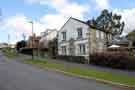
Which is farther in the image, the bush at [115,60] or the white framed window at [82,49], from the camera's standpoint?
the white framed window at [82,49]

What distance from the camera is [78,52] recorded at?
3950 cm

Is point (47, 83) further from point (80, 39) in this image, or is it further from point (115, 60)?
point (80, 39)

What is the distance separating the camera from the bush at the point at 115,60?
25.1 m

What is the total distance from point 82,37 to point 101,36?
4.48 metres

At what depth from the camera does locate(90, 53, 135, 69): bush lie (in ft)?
82.3

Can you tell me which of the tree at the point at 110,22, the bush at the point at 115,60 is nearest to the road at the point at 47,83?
the bush at the point at 115,60

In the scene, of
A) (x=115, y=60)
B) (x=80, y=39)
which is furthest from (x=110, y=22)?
(x=115, y=60)

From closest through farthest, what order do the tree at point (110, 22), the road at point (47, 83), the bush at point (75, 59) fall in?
1. the road at point (47, 83)
2. the bush at point (75, 59)
3. the tree at point (110, 22)

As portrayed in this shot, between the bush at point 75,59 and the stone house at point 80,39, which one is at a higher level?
the stone house at point 80,39

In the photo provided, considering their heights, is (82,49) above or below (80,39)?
below

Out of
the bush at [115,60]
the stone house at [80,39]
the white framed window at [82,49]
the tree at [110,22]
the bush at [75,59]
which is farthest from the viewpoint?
the tree at [110,22]

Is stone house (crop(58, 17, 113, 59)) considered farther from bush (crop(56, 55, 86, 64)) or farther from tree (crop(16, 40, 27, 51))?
tree (crop(16, 40, 27, 51))

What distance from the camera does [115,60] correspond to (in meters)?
26.8

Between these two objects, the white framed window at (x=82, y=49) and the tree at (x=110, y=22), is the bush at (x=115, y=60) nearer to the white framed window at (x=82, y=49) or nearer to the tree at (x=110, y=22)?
the white framed window at (x=82, y=49)
